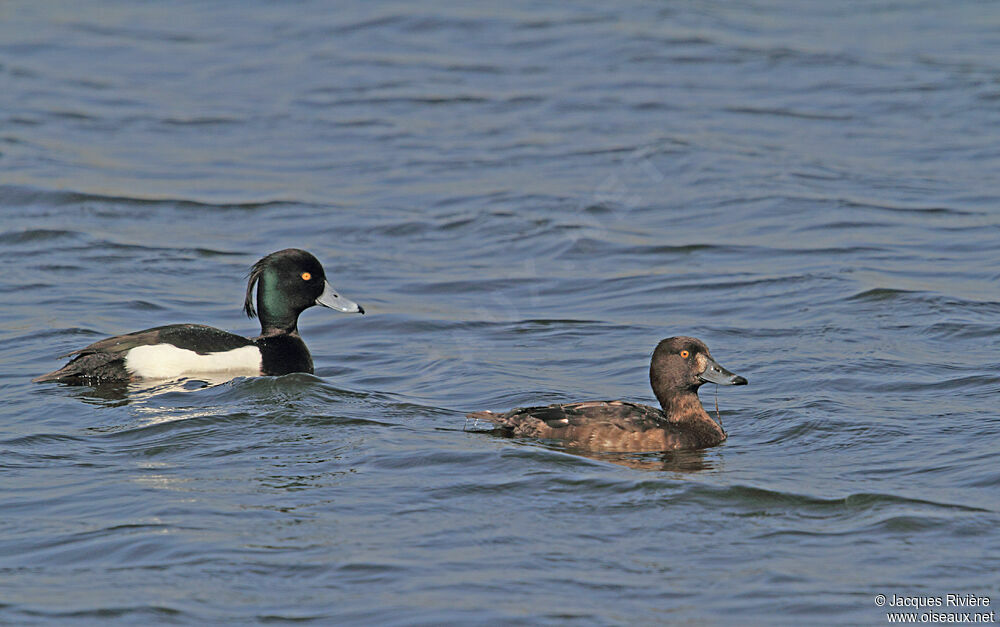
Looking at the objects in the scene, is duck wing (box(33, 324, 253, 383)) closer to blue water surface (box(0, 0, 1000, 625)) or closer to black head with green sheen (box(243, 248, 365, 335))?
blue water surface (box(0, 0, 1000, 625))

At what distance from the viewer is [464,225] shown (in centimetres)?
1555

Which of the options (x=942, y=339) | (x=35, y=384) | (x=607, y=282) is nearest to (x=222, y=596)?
(x=35, y=384)

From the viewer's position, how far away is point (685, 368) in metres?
9.20

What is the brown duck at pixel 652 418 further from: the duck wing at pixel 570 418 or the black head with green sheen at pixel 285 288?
the black head with green sheen at pixel 285 288

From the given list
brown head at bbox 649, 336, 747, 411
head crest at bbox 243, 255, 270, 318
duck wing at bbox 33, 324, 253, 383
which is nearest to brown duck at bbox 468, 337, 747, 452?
brown head at bbox 649, 336, 747, 411

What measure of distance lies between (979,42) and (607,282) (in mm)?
10823

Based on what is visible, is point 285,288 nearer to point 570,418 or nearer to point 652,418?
point 570,418

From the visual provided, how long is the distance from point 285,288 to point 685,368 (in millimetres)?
3517

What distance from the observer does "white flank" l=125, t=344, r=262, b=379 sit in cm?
1037

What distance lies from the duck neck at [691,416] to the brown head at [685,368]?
19 millimetres

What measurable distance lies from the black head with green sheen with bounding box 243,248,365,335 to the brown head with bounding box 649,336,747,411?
2911 millimetres

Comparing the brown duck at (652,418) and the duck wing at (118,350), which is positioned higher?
the duck wing at (118,350)

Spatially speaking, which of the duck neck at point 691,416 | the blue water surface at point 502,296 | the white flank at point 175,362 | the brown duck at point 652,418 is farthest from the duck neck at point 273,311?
the duck neck at point 691,416

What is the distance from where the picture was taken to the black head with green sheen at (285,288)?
11.2m
